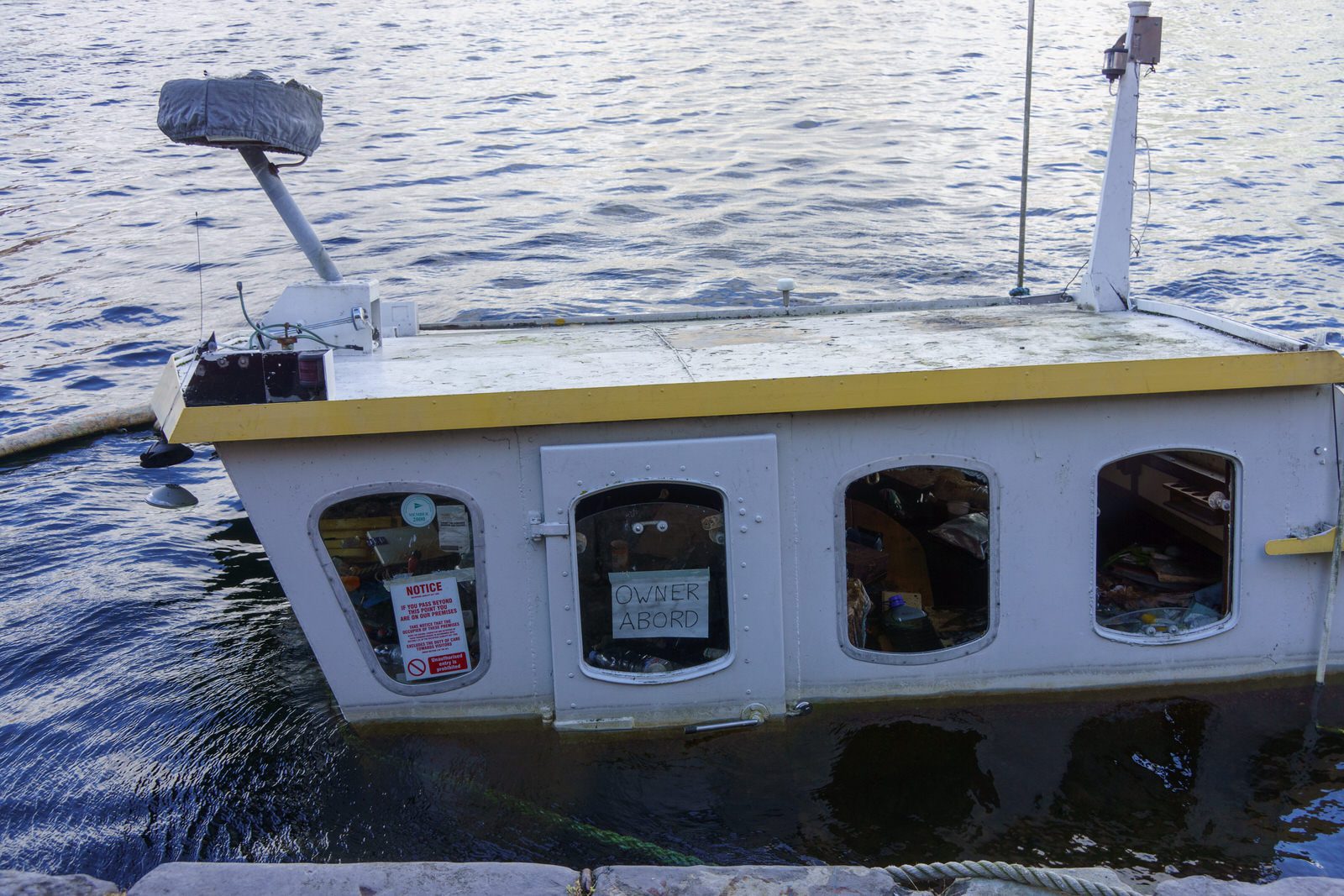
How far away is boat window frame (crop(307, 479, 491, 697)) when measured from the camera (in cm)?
470

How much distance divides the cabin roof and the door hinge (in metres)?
0.48

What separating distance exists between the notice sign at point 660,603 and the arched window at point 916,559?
0.70m

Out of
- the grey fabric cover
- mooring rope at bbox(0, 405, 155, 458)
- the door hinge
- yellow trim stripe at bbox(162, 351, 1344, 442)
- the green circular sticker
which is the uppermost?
the grey fabric cover

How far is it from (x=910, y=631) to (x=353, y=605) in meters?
2.61

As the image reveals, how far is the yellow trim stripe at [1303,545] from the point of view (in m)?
5.00

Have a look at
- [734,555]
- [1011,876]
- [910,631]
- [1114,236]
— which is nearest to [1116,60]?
[1114,236]

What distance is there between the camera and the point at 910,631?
5.27 metres

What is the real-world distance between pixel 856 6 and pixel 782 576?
26790mm

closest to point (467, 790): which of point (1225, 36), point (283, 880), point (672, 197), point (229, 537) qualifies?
point (283, 880)

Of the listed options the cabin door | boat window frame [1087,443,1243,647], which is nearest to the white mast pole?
boat window frame [1087,443,1243,647]

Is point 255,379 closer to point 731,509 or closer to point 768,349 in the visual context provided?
point 731,509

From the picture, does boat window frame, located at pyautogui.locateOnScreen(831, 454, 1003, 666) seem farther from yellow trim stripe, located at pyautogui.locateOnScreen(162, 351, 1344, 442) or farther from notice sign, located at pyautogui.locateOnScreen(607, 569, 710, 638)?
notice sign, located at pyautogui.locateOnScreen(607, 569, 710, 638)

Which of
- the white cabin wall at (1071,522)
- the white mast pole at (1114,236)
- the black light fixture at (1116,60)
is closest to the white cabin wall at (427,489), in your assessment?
the white cabin wall at (1071,522)

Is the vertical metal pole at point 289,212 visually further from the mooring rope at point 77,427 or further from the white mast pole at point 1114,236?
the mooring rope at point 77,427
